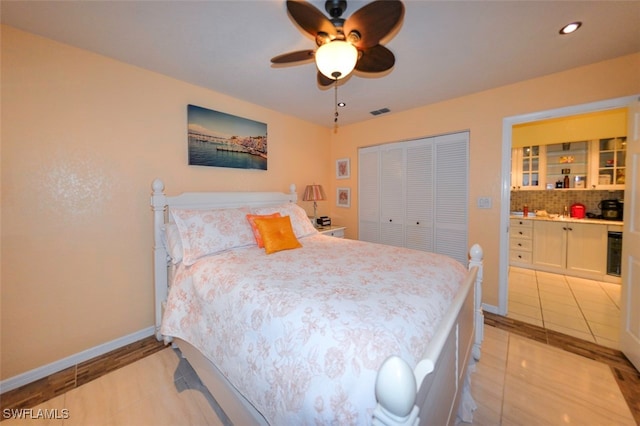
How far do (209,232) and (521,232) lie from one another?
4.91 m

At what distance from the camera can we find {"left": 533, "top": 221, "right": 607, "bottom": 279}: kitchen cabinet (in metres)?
3.53

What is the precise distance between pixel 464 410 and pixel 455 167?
244 cm

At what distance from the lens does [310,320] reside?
995 mm

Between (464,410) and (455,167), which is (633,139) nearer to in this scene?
(455,167)

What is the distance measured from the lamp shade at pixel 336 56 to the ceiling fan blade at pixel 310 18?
71 mm

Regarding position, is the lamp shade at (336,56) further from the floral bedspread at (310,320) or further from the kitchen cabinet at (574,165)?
the kitchen cabinet at (574,165)

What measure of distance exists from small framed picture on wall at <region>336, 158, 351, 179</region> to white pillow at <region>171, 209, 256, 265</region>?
2197 mm

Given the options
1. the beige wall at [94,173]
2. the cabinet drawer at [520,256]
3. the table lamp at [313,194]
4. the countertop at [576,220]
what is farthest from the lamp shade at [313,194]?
the cabinet drawer at [520,256]

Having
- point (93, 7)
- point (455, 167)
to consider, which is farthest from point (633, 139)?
point (93, 7)

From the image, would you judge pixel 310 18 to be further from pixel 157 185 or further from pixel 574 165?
pixel 574 165

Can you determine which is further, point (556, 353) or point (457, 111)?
point (457, 111)

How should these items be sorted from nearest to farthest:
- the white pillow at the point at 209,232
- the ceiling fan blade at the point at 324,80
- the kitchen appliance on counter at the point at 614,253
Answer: the ceiling fan blade at the point at 324,80 < the white pillow at the point at 209,232 < the kitchen appliance on counter at the point at 614,253

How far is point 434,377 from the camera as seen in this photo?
2.98 ft

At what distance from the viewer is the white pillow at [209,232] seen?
6.25 ft
